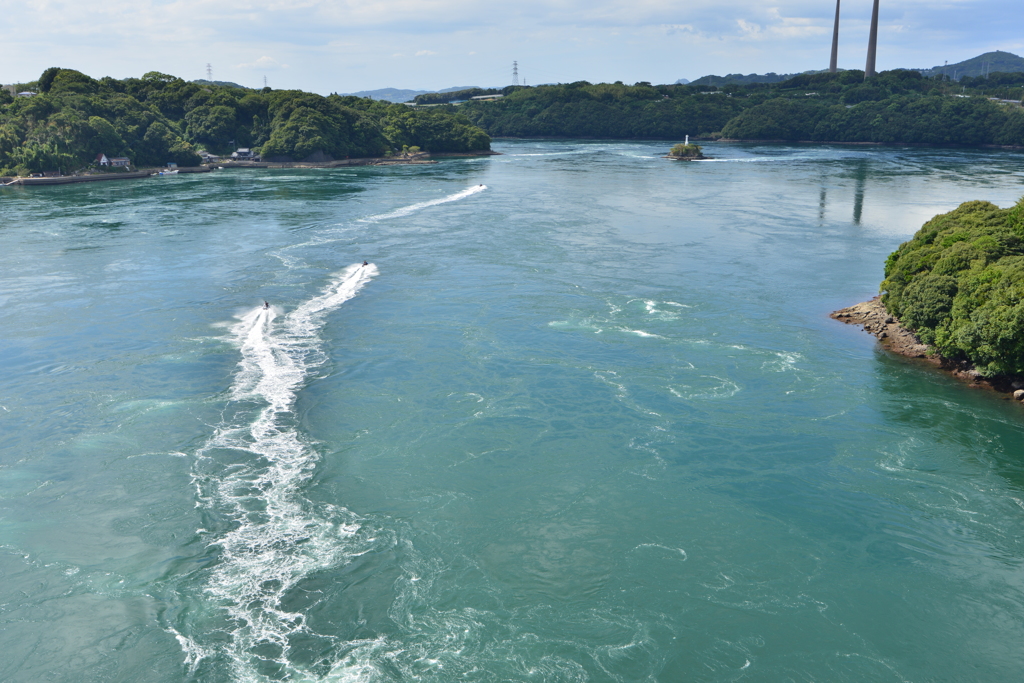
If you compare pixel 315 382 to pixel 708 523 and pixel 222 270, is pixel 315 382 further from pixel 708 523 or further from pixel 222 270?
pixel 222 270

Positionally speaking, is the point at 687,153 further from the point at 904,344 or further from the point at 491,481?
the point at 491,481

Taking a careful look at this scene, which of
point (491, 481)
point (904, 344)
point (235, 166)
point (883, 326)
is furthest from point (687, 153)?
point (491, 481)

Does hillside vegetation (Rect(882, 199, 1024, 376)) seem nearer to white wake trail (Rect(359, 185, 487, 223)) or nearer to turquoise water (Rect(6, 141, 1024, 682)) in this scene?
turquoise water (Rect(6, 141, 1024, 682))

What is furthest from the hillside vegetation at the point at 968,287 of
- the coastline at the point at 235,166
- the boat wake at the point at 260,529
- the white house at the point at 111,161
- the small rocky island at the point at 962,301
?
the white house at the point at 111,161

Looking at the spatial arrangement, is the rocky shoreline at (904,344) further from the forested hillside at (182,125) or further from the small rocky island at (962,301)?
the forested hillside at (182,125)

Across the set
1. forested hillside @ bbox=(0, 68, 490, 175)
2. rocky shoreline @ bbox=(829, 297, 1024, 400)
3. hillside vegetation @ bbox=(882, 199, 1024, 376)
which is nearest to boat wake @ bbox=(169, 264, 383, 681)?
hillside vegetation @ bbox=(882, 199, 1024, 376)
